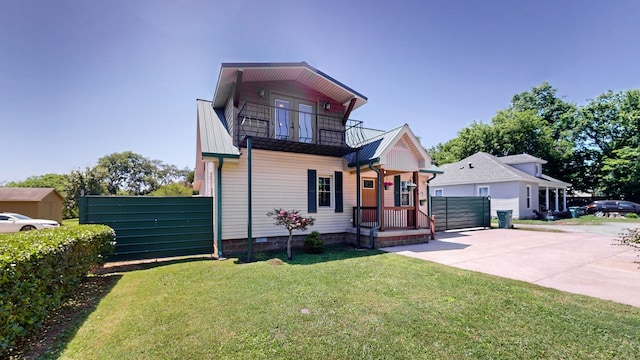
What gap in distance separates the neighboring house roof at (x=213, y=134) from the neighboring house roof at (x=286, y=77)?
1.86 ft

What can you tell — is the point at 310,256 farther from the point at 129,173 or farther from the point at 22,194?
the point at 129,173

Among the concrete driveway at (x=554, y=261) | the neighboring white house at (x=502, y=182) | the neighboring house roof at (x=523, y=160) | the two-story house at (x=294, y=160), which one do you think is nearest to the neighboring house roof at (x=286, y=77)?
the two-story house at (x=294, y=160)

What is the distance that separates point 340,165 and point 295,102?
9.98ft

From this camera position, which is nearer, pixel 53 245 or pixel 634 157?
pixel 53 245

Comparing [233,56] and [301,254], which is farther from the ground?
[233,56]

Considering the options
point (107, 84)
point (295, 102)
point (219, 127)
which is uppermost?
point (107, 84)

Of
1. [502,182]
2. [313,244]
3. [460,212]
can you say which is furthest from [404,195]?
[502,182]

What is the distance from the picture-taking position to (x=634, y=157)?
23.9 meters

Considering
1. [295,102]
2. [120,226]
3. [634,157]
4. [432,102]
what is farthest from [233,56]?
[634,157]

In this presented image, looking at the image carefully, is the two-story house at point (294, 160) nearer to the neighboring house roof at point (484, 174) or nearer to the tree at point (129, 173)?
the neighboring house roof at point (484, 174)

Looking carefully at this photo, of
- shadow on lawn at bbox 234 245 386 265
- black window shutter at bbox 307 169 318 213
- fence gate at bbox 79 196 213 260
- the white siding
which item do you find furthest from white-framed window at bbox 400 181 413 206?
fence gate at bbox 79 196 213 260

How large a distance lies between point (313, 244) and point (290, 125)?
4.45 m

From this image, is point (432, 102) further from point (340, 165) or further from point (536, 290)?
point (536, 290)

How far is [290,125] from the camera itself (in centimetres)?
977
